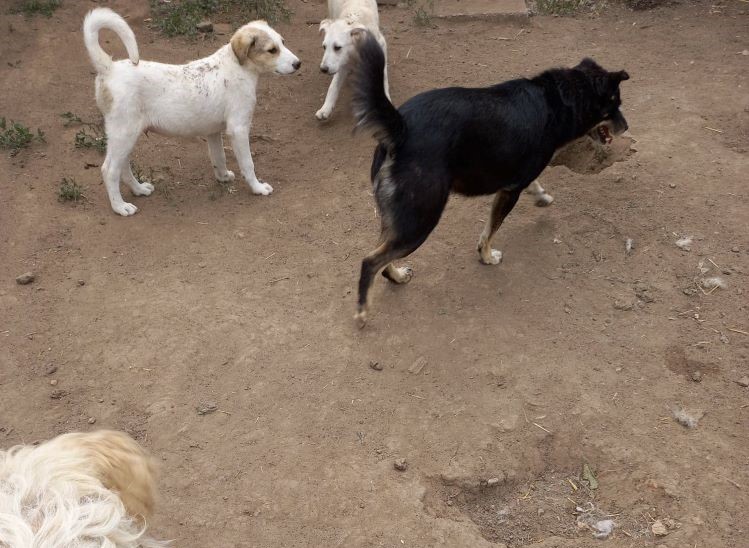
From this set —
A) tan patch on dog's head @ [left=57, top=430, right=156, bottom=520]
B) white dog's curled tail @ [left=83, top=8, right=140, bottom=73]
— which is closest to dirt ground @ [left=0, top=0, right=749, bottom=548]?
white dog's curled tail @ [left=83, top=8, right=140, bottom=73]

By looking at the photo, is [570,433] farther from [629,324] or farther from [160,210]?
[160,210]

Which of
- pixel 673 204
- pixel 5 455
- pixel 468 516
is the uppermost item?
pixel 5 455

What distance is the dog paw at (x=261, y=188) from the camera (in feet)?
17.4

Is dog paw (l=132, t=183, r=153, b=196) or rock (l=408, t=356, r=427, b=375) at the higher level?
dog paw (l=132, t=183, r=153, b=196)

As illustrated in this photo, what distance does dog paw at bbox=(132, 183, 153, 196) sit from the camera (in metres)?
5.25

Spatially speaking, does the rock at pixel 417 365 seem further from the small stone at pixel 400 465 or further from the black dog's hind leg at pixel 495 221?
the black dog's hind leg at pixel 495 221

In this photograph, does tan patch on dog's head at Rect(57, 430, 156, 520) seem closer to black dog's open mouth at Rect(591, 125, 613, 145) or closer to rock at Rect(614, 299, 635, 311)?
rock at Rect(614, 299, 635, 311)

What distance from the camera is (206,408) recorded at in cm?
356

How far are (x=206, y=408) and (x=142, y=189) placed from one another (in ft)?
7.97

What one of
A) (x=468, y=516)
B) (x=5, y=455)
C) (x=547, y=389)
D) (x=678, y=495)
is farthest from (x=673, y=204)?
(x=5, y=455)

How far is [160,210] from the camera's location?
5.16 meters

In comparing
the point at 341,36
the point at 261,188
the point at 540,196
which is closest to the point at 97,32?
the point at 261,188

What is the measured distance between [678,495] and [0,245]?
469 centimetres

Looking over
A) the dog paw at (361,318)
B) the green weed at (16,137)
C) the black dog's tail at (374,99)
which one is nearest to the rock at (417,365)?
the dog paw at (361,318)
